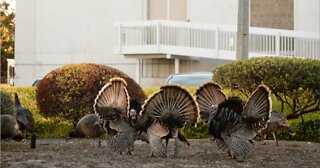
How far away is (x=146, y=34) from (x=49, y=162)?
17.2 meters

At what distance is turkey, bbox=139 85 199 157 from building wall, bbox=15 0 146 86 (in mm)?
17759

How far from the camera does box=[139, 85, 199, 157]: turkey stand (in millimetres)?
11023

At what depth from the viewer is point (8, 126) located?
1194 centimetres

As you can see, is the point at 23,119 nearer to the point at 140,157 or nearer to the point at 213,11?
the point at 140,157

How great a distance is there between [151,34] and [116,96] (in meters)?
15.9

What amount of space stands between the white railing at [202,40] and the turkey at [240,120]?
1399 centimetres

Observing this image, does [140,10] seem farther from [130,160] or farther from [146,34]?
[130,160]

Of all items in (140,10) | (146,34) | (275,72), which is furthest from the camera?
(140,10)

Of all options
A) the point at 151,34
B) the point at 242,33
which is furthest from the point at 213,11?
the point at 242,33

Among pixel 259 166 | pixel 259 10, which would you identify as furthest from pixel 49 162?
pixel 259 10

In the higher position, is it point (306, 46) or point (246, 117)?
point (306, 46)

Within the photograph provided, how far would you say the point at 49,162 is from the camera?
10.2 metres

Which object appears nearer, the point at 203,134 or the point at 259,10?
the point at 203,134

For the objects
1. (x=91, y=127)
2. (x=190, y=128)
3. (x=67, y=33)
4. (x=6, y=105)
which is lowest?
(x=190, y=128)
